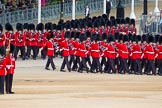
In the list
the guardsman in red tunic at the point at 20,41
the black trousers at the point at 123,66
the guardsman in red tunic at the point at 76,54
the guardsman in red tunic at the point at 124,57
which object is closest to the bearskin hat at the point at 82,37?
the guardsman in red tunic at the point at 76,54

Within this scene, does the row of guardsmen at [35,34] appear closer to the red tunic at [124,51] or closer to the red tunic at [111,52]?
the red tunic at [111,52]

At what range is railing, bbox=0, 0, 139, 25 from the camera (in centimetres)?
4166

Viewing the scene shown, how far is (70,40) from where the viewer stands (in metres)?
31.5

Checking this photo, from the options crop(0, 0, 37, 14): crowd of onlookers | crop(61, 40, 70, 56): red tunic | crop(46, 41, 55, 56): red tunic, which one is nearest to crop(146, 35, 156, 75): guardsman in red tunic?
crop(61, 40, 70, 56): red tunic

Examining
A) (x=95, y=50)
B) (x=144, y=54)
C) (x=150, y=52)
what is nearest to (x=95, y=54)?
(x=95, y=50)

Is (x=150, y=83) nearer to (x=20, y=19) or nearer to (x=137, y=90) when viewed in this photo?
(x=137, y=90)

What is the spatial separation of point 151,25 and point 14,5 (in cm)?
814

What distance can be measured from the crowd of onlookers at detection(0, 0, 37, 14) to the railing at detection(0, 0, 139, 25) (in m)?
0.38

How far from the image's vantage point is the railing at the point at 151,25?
37250 millimetres

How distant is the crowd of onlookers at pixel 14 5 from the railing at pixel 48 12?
38cm

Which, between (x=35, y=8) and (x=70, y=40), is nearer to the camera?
(x=70, y=40)

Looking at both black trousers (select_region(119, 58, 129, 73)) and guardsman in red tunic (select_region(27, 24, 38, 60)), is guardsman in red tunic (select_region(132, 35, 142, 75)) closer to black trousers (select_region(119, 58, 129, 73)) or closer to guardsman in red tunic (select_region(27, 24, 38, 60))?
black trousers (select_region(119, 58, 129, 73))

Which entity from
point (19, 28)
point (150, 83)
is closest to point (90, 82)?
point (150, 83)

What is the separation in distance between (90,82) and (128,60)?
3.95 metres
